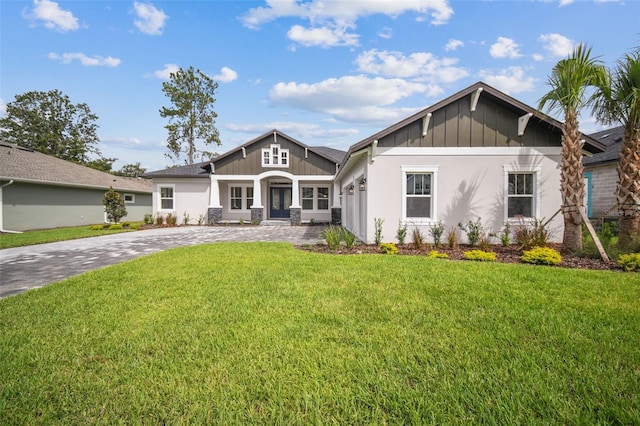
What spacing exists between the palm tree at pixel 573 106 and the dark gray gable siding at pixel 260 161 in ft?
43.8

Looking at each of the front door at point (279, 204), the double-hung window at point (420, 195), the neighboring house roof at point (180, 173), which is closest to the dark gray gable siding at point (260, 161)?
the neighboring house roof at point (180, 173)

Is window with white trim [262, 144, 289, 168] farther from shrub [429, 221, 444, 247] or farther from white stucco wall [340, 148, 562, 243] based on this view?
shrub [429, 221, 444, 247]

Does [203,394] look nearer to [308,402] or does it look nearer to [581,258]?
[308,402]

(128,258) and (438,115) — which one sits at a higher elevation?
(438,115)

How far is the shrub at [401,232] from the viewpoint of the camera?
9555 mm

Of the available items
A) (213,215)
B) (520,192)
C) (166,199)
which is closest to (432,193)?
(520,192)

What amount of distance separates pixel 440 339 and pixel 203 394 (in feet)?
7.81

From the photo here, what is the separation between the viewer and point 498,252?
8.52m

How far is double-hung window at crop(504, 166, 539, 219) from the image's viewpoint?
978 centimetres

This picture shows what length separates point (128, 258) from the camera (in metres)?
8.25

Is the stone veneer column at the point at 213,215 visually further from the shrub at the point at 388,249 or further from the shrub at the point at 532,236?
the shrub at the point at 532,236

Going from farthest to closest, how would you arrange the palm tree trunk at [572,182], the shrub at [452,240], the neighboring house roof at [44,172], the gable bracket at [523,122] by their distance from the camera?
the neighboring house roof at [44,172], the gable bracket at [523,122], the shrub at [452,240], the palm tree trunk at [572,182]

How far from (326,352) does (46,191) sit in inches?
831

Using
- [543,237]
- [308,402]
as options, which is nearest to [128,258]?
[308,402]
